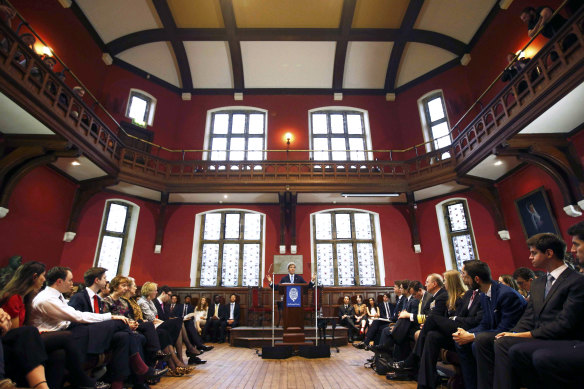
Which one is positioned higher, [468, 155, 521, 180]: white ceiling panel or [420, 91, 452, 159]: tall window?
[420, 91, 452, 159]: tall window

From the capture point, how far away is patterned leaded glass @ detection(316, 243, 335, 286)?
28.0 ft

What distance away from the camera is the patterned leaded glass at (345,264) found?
8613 mm

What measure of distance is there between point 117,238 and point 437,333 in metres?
7.89

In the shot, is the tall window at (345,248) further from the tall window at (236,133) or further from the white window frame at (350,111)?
the tall window at (236,133)

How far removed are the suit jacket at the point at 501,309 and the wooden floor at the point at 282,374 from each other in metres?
1.10

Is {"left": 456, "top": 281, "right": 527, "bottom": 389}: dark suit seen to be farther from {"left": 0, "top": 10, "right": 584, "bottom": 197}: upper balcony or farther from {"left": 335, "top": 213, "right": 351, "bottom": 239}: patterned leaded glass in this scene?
{"left": 335, "top": 213, "right": 351, "bottom": 239}: patterned leaded glass

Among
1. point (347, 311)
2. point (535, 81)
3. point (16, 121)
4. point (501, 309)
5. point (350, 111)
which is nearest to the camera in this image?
point (501, 309)

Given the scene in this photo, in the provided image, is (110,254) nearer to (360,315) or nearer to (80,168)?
(80,168)

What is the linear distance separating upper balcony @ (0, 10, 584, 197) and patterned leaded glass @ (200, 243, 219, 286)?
1.85 metres

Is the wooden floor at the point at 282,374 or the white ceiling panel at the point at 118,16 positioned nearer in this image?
the wooden floor at the point at 282,374

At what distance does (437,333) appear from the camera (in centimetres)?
271

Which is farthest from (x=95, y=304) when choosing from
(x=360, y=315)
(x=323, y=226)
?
(x=323, y=226)

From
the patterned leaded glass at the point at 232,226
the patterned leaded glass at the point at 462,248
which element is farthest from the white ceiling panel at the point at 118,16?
the patterned leaded glass at the point at 462,248

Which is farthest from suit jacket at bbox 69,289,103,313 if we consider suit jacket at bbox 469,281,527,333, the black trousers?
suit jacket at bbox 469,281,527,333
